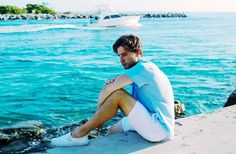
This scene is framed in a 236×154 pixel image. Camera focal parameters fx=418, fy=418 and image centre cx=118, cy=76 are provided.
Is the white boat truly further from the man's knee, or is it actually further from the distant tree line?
the distant tree line

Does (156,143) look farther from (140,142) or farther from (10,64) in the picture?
(10,64)

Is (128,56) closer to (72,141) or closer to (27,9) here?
(72,141)

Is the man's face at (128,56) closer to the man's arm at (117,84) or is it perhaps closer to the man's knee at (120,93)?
the man's arm at (117,84)

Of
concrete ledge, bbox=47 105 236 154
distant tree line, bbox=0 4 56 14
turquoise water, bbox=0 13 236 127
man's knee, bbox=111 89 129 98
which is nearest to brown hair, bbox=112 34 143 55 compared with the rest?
man's knee, bbox=111 89 129 98

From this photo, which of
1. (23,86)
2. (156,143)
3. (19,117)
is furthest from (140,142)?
(23,86)

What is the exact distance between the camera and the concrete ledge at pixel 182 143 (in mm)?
4965

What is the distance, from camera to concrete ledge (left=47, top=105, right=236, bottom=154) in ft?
16.3

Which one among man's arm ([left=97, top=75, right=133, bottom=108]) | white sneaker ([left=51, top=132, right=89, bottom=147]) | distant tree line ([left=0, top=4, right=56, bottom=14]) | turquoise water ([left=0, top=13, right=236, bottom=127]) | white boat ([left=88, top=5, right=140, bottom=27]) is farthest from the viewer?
distant tree line ([left=0, top=4, right=56, bottom=14])

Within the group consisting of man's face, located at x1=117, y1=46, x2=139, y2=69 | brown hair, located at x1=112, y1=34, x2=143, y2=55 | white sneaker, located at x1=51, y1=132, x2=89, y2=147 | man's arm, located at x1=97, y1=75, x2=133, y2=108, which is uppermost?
brown hair, located at x1=112, y1=34, x2=143, y2=55

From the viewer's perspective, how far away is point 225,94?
1243cm

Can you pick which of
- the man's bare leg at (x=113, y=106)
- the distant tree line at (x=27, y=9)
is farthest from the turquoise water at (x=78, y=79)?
the distant tree line at (x=27, y=9)


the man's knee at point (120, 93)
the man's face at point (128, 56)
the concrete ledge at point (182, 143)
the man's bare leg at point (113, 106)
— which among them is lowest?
the concrete ledge at point (182, 143)

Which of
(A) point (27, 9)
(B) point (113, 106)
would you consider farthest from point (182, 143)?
(A) point (27, 9)

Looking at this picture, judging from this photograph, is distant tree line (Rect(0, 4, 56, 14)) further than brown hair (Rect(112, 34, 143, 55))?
Yes
